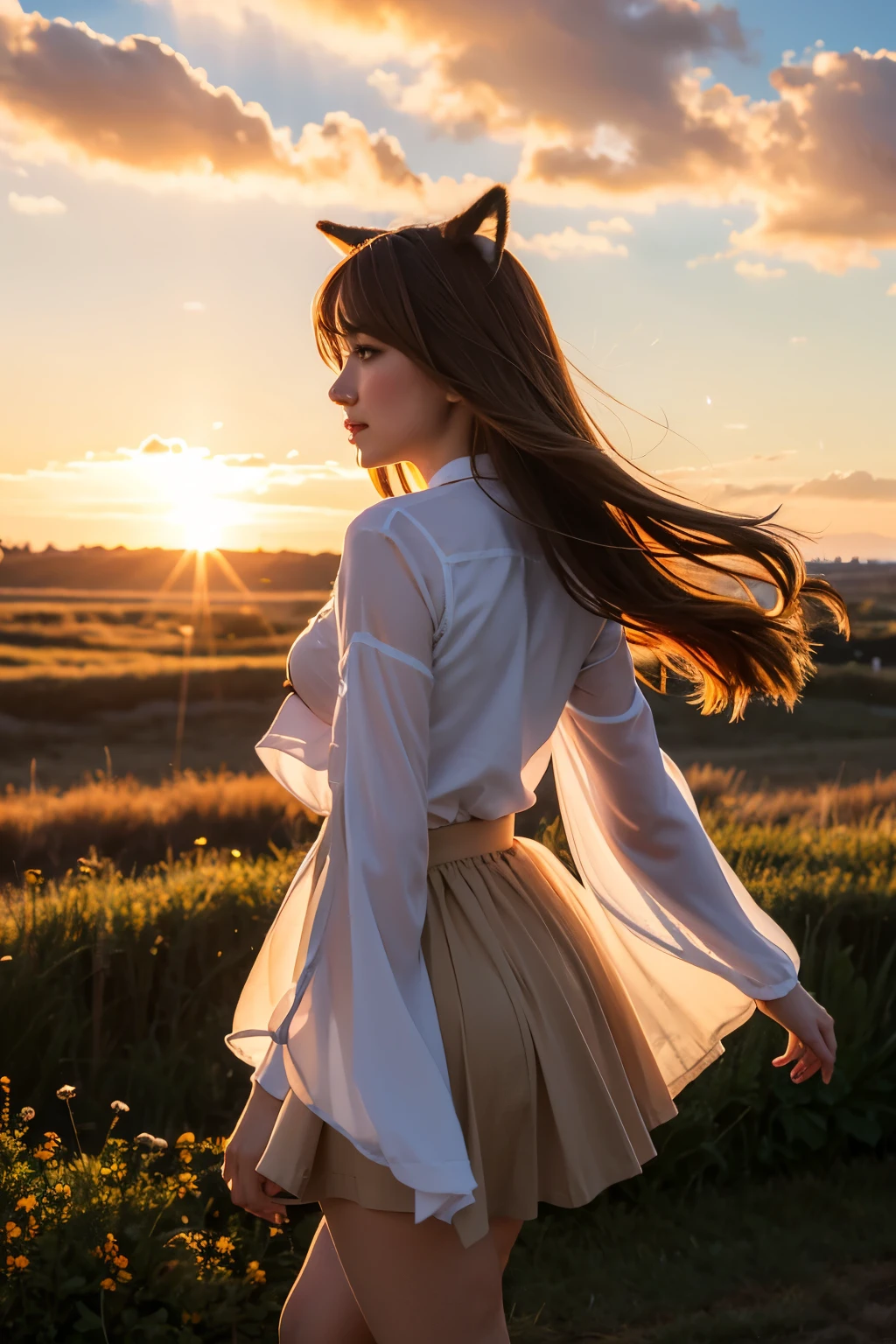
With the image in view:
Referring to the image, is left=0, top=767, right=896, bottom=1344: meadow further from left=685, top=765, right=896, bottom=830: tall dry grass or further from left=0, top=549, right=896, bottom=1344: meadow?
left=685, top=765, right=896, bottom=830: tall dry grass

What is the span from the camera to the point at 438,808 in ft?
5.89

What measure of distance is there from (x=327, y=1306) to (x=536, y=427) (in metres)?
1.45

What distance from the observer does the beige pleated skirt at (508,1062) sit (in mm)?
1663

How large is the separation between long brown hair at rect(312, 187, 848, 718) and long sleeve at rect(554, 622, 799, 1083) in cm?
14

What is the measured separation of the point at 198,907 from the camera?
439 cm

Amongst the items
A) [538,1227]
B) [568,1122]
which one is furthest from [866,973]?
[568,1122]

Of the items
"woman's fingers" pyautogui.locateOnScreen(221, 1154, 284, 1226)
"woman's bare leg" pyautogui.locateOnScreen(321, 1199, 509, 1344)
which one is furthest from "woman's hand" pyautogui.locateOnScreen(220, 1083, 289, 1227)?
"woman's bare leg" pyautogui.locateOnScreen(321, 1199, 509, 1344)

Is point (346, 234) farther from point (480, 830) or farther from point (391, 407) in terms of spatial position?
point (480, 830)

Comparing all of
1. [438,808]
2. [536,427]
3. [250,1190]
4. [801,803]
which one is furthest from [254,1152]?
[801,803]

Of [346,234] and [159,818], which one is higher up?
[346,234]

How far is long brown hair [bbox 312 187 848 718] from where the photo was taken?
1.86 m

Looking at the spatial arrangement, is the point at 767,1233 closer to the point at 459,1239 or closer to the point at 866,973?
the point at 866,973

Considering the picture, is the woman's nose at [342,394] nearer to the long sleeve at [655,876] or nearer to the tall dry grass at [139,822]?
the long sleeve at [655,876]

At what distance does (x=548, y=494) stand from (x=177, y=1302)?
90.1 inches
